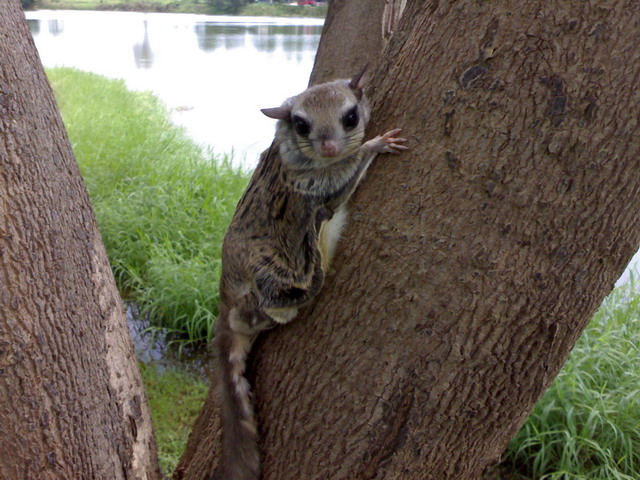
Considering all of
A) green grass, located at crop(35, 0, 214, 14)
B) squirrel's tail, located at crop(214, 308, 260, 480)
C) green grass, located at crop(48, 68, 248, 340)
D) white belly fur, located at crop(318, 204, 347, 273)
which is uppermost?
white belly fur, located at crop(318, 204, 347, 273)

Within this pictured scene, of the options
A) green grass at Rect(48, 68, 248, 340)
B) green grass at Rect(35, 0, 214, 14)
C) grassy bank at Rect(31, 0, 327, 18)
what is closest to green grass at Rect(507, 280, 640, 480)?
green grass at Rect(48, 68, 248, 340)

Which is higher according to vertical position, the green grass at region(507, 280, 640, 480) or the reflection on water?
the green grass at region(507, 280, 640, 480)

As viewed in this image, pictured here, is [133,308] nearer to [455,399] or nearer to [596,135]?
[455,399]

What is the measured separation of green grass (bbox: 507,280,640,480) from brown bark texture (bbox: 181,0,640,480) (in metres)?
1.98

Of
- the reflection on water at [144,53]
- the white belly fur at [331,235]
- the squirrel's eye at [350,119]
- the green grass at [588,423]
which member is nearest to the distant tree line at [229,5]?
the reflection on water at [144,53]

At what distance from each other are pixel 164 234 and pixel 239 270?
3.49 m

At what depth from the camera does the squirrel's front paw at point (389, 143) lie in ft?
4.87

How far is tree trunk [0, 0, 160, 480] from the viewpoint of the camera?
4.94ft

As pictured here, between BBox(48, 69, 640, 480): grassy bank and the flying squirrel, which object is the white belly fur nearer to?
the flying squirrel

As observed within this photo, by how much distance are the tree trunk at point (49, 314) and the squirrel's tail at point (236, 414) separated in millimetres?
287

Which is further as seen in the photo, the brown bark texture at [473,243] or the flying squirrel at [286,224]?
the flying squirrel at [286,224]

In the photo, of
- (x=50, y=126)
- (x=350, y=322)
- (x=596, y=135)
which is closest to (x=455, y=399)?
(x=350, y=322)

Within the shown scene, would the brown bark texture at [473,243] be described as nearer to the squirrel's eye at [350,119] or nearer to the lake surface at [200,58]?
the squirrel's eye at [350,119]

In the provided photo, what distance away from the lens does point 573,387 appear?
341 cm
